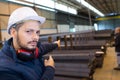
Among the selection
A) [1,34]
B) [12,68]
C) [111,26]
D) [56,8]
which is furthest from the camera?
[111,26]

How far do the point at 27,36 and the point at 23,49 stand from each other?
3.4 inches

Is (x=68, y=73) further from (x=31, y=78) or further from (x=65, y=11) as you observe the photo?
(x=65, y=11)

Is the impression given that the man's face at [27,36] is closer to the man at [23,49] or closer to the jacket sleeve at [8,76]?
the man at [23,49]

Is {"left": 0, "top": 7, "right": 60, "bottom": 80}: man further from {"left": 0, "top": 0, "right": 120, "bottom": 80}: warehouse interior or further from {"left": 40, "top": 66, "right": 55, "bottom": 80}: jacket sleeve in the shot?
{"left": 0, "top": 0, "right": 120, "bottom": 80}: warehouse interior

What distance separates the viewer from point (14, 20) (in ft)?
3.67

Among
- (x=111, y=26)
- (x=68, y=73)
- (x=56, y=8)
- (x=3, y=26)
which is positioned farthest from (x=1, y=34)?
(x=111, y=26)

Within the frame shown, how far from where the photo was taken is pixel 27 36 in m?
1.13

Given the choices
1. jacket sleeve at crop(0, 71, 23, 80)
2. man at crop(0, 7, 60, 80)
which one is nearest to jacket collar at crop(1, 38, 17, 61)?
man at crop(0, 7, 60, 80)

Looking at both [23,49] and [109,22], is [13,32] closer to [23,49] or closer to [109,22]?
[23,49]

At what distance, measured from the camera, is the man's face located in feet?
3.66

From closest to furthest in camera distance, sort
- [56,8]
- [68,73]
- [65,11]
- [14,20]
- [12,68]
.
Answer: [12,68] → [14,20] → [68,73] → [56,8] → [65,11]

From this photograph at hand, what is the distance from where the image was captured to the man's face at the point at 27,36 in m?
1.12

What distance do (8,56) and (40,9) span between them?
12.4 m

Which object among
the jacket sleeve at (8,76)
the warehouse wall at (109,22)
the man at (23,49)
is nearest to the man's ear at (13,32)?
the man at (23,49)
